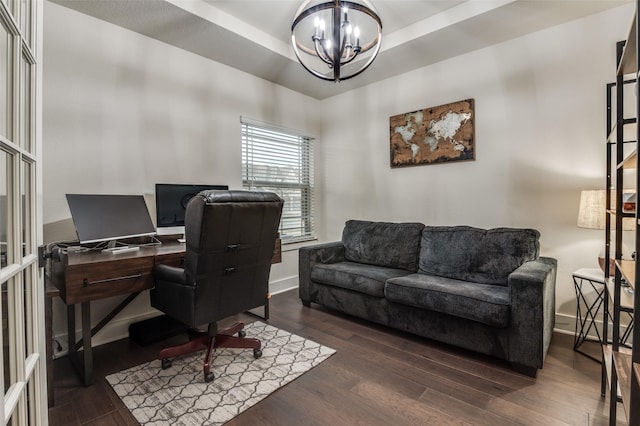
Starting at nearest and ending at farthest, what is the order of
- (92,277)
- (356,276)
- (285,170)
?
(92,277) < (356,276) < (285,170)

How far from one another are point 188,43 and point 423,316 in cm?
313

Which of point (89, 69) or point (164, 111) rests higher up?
point (89, 69)

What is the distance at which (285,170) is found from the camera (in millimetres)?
3922

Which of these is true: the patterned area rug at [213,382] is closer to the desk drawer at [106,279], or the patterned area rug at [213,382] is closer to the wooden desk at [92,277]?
the wooden desk at [92,277]

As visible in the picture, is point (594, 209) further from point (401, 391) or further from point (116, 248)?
point (116, 248)

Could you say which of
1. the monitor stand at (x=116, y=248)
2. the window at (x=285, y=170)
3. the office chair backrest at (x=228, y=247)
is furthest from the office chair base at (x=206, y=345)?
the window at (x=285, y=170)

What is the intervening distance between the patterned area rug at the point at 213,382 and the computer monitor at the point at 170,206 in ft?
3.36

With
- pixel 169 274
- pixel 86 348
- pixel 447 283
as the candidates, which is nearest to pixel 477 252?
pixel 447 283

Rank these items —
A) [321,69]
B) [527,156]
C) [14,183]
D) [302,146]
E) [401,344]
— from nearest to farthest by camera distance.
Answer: [14,183] < [401,344] < [527,156] < [321,69] < [302,146]

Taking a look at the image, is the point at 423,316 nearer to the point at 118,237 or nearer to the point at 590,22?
the point at 118,237

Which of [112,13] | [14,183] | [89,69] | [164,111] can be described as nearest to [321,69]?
[164,111]

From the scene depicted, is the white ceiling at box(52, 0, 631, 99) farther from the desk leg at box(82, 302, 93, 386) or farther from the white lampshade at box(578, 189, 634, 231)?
the desk leg at box(82, 302, 93, 386)

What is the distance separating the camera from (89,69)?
7.70 ft

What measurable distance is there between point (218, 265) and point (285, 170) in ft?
7.50
